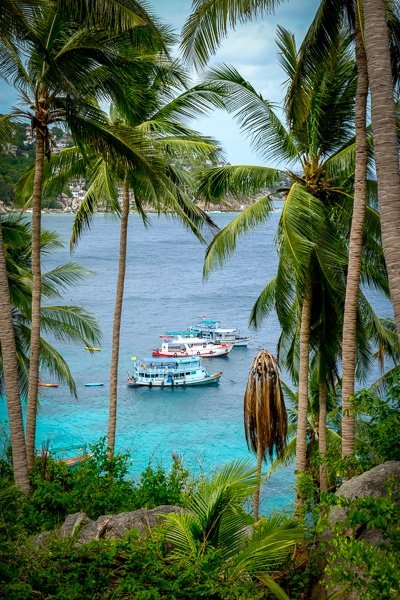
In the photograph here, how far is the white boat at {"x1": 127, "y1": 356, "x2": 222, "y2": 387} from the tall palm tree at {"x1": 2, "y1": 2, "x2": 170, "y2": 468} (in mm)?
37125

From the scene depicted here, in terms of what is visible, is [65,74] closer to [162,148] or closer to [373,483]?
[162,148]

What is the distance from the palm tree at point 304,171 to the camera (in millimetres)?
12000

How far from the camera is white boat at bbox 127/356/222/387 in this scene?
1944 inches

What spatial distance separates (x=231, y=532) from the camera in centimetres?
729

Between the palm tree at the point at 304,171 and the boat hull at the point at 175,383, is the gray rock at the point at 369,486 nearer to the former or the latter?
the palm tree at the point at 304,171

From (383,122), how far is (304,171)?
19.4ft

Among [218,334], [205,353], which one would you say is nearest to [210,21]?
[205,353]

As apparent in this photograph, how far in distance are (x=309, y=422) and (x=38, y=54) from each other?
13.2 metres

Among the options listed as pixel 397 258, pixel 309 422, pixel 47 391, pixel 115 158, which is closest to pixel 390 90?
pixel 397 258

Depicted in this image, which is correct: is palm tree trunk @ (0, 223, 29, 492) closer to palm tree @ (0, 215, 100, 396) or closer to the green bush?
the green bush

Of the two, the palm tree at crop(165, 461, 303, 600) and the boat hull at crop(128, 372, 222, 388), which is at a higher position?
the palm tree at crop(165, 461, 303, 600)

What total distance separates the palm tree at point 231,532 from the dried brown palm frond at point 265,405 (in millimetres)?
4175

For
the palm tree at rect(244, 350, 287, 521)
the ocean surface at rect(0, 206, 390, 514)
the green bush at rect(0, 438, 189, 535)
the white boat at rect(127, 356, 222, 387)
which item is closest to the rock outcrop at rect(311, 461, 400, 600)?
the green bush at rect(0, 438, 189, 535)

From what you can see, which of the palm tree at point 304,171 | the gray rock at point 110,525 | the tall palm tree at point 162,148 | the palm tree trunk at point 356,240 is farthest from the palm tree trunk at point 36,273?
the palm tree trunk at point 356,240
